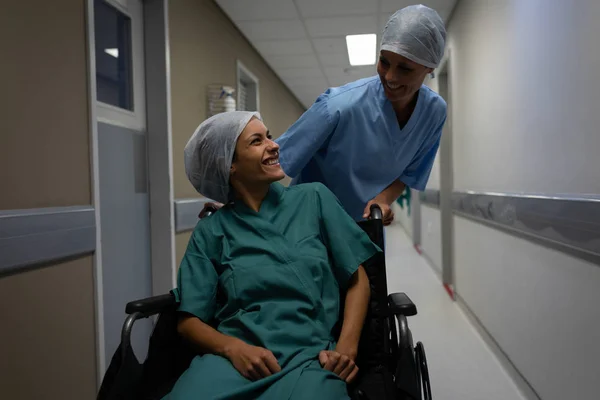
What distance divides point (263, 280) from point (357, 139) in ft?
2.41

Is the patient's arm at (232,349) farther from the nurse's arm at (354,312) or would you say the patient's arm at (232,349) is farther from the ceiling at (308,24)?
the ceiling at (308,24)

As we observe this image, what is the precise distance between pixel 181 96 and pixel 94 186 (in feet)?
4.52

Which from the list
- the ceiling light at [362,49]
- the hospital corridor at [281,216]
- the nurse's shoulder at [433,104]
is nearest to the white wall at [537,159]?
the hospital corridor at [281,216]

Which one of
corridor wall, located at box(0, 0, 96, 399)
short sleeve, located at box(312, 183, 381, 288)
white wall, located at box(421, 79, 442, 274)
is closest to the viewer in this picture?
short sleeve, located at box(312, 183, 381, 288)

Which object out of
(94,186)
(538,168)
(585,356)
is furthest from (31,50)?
(585,356)

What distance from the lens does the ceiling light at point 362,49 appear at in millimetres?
5164

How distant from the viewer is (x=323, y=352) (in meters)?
1.20

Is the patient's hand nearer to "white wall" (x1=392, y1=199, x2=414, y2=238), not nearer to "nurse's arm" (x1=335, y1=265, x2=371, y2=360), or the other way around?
"nurse's arm" (x1=335, y1=265, x2=371, y2=360)

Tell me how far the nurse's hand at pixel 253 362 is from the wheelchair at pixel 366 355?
0.21 metres

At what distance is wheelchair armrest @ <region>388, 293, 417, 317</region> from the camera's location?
3.96 ft

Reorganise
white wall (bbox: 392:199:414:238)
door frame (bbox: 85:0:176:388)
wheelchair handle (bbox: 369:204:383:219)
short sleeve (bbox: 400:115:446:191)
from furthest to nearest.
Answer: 1. white wall (bbox: 392:199:414:238)
2. door frame (bbox: 85:0:176:388)
3. short sleeve (bbox: 400:115:446:191)
4. wheelchair handle (bbox: 369:204:383:219)

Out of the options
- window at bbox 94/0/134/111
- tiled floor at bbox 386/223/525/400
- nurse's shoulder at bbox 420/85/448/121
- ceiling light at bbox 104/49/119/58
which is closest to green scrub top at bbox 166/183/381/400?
nurse's shoulder at bbox 420/85/448/121

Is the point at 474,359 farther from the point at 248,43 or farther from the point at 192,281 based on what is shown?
the point at 248,43

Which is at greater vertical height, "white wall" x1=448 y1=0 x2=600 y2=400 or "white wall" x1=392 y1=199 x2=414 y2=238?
"white wall" x1=448 y1=0 x2=600 y2=400
